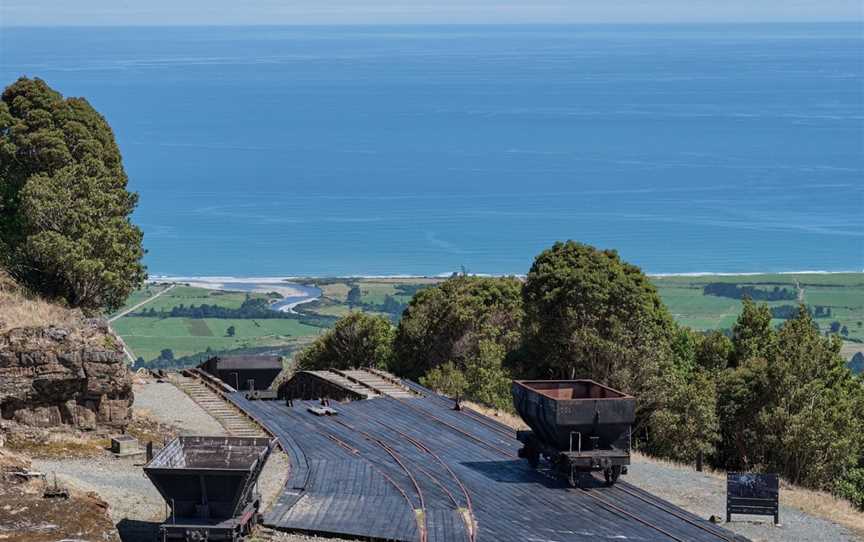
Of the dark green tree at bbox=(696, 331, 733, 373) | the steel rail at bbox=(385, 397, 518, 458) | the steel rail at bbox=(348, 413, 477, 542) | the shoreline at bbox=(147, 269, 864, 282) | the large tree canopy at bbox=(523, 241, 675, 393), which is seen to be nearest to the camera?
the steel rail at bbox=(348, 413, 477, 542)

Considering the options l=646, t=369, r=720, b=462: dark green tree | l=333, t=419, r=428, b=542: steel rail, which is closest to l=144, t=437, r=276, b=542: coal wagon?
l=333, t=419, r=428, b=542: steel rail

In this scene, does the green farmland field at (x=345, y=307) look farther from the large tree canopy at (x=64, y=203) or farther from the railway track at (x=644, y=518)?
the railway track at (x=644, y=518)

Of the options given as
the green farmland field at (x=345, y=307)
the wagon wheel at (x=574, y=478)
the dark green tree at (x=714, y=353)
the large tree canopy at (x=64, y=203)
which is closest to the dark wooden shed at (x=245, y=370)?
the large tree canopy at (x=64, y=203)

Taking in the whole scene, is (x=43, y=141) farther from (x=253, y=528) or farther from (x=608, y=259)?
(x=253, y=528)

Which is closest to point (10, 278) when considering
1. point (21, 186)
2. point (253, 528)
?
point (21, 186)

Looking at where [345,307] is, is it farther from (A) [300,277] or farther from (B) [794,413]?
(B) [794,413]

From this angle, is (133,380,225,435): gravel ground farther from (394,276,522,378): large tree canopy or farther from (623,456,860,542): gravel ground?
(394,276,522,378): large tree canopy
